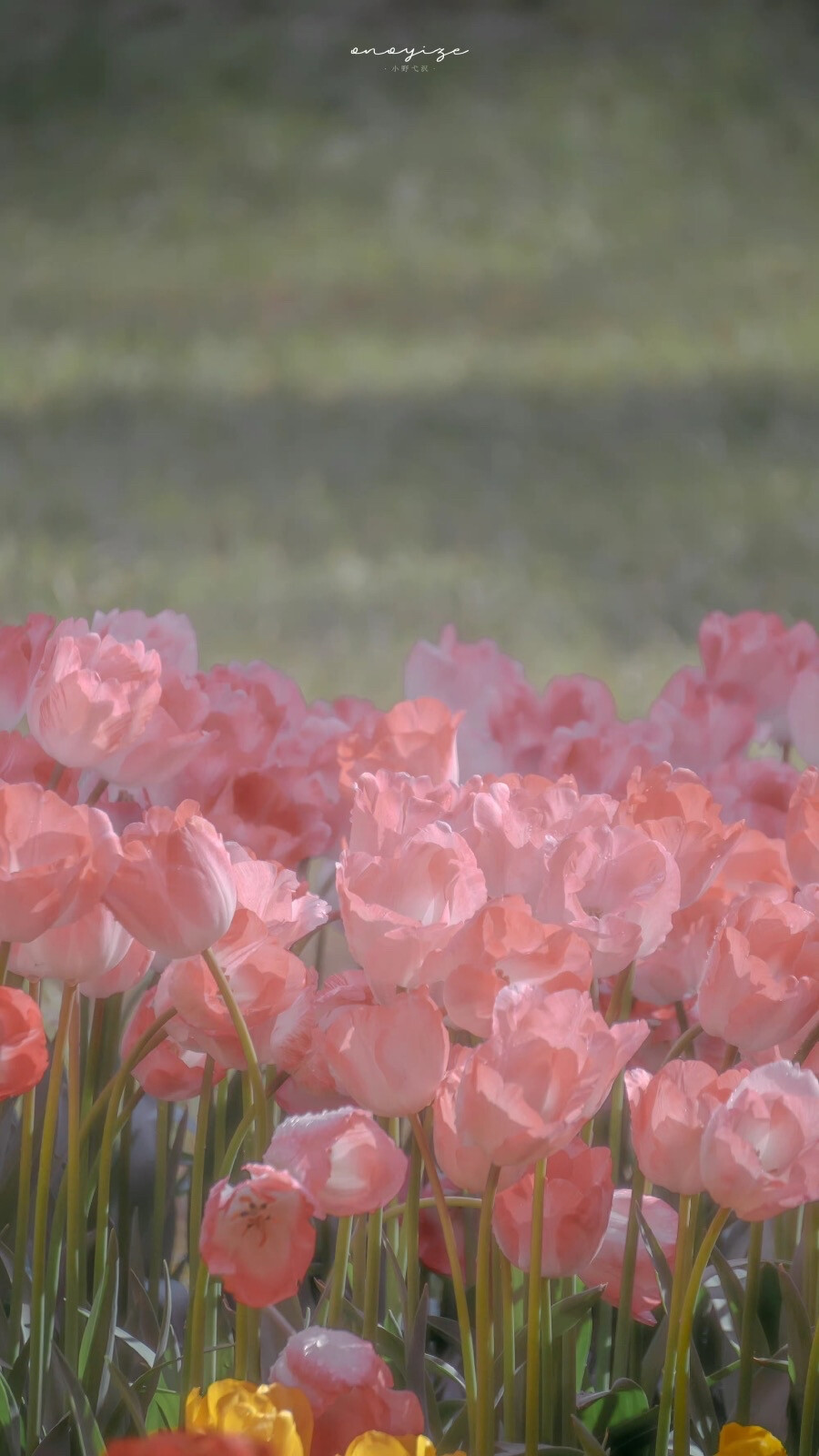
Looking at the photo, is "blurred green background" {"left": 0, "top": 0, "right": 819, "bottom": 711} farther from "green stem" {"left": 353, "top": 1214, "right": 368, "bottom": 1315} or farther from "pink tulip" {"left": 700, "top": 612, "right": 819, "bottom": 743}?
"green stem" {"left": 353, "top": 1214, "right": 368, "bottom": 1315}

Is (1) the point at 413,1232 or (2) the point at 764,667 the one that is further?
(2) the point at 764,667

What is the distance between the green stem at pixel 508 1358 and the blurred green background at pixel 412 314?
179cm

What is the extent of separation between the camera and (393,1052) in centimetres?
32

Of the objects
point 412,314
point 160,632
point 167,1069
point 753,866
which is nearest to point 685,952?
point 753,866

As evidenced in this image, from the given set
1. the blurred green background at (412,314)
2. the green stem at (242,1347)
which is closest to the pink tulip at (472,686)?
the green stem at (242,1347)

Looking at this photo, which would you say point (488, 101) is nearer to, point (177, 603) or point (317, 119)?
point (317, 119)

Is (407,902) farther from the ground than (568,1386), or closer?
farther from the ground

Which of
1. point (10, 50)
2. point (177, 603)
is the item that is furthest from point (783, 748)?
point (10, 50)

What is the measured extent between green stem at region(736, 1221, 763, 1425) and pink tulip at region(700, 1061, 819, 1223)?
0.07 meters

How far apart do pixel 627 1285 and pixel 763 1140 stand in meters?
0.11

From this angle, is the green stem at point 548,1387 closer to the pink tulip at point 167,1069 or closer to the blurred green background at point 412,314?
the pink tulip at point 167,1069

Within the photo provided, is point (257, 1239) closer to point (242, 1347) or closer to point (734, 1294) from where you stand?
point (242, 1347)

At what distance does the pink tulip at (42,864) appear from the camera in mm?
336

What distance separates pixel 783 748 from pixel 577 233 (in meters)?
3.26
